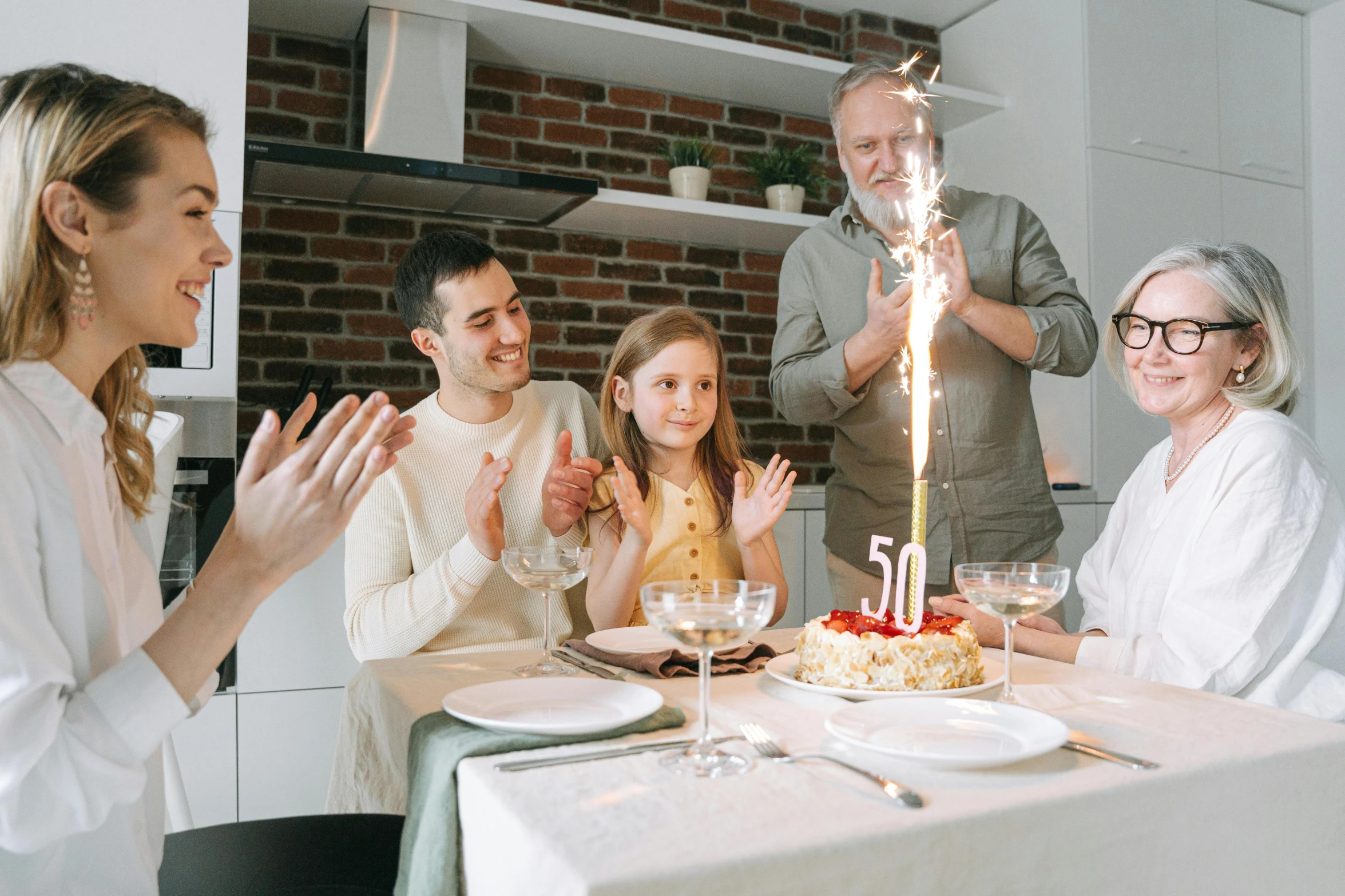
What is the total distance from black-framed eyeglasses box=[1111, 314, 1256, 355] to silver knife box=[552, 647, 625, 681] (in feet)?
3.16

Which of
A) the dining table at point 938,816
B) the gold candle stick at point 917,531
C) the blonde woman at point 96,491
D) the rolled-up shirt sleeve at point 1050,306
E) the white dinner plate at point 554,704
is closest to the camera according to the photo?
the dining table at point 938,816

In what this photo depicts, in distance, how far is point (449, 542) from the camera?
1.75 m

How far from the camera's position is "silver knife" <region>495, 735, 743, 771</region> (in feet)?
2.75

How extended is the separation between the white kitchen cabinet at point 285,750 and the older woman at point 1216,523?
1.63 m

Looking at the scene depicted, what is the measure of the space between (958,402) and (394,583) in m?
1.24

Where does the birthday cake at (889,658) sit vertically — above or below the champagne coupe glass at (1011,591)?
below

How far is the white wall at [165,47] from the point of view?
2258mm

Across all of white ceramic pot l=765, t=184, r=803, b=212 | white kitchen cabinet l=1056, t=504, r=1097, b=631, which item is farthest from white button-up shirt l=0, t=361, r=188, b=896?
white kitchen cabinet l=1056, t=504, r=1097, b=631

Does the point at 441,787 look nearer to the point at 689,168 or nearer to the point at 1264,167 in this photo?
the point at 689,168

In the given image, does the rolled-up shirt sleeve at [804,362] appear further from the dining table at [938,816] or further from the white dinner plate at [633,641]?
the dining table at [938,816]

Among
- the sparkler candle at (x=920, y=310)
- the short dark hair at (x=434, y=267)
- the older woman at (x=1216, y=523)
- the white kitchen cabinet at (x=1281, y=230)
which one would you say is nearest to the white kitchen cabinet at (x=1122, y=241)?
the white kitchen cabinet at (x=1281, y=230)

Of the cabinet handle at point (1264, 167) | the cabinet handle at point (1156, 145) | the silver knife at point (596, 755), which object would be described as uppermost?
the cabinet handle at point (1264, 167)

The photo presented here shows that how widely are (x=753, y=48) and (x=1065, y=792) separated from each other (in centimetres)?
282

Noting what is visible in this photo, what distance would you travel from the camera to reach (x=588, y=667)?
1276mm
